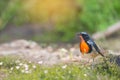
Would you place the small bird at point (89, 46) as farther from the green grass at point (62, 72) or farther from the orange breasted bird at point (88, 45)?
the green grass at point (62, 72)

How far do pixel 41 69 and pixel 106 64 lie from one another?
37.5 inches

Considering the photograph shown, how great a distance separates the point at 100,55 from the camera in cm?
844

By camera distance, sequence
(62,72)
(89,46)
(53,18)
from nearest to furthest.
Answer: (62,72) < (89,46) < (53,18)

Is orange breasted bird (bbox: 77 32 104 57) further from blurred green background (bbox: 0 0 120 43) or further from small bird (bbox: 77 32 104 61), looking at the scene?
blurred green background (bbox: 0 0 120 43)

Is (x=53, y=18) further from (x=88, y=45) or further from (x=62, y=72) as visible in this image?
(x=62, y=72)

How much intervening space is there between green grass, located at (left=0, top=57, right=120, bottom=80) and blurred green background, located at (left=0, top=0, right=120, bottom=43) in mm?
6549

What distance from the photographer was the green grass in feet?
25.6

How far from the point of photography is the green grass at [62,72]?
781cm

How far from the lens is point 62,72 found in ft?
26.0

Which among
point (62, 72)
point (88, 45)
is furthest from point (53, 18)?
point (62, 72)

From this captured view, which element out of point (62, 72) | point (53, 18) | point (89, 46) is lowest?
point (62, 72)

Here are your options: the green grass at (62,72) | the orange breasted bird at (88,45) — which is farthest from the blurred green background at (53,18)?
the green grass at (62,72)

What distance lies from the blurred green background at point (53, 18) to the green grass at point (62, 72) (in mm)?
6549

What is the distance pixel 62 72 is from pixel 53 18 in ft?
27.2
